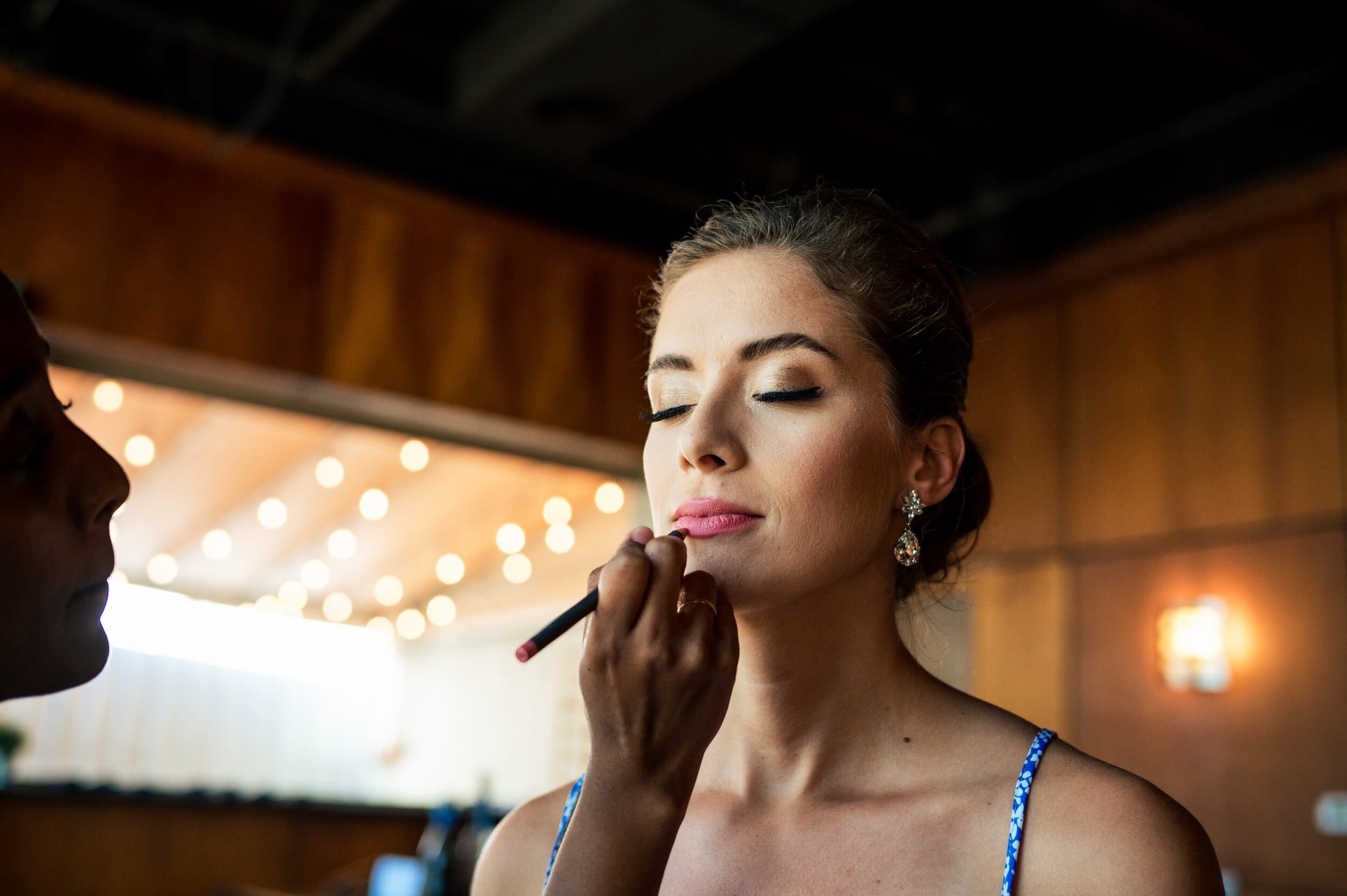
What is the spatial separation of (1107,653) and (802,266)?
391cm

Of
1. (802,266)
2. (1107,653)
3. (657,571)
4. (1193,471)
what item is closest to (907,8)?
(1193,471)

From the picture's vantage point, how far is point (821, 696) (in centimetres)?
133

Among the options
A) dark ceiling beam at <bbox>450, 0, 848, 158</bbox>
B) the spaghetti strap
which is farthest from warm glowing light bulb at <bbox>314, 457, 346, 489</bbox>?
the spaghetti strap

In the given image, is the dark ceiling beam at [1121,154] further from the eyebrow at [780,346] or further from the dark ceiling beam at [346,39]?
the eyebrow at [780,346]

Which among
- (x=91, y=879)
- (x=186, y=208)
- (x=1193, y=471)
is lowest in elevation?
(x=91, y=879)

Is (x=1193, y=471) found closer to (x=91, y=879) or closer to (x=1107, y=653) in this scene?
(x=1107, y=653)

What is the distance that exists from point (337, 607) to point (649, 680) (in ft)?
13.7

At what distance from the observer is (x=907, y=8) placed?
13.5 ft

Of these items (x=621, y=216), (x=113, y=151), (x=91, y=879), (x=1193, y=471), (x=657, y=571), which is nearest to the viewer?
(x=657, y=571)

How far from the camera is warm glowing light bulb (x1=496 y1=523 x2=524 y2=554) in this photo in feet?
17.2

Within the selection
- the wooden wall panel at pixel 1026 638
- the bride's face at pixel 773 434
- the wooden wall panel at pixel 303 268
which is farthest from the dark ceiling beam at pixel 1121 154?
the bride's face at pixel 773 434

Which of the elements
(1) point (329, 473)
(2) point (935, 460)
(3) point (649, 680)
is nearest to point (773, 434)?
(2) point (935, 460)

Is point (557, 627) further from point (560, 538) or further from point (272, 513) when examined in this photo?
point (560, 538)

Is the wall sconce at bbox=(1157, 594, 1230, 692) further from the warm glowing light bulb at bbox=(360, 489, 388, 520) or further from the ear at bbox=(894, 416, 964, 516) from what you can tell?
the ear at bbox=(894, 416, 964, 516)
